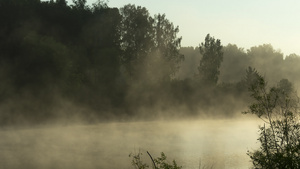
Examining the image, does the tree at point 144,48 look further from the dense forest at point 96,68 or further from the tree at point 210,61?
the tree at point 210,61

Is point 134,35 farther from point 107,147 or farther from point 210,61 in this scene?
point 107,147

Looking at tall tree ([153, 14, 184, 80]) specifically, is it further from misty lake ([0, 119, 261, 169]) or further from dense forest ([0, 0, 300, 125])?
misty lake ([0, 119, 261, 169])

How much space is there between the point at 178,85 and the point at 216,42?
17.0m

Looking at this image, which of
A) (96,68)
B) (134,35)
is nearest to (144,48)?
(134,35)

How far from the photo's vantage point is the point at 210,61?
89.1 m

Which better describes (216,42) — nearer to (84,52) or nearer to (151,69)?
(151,69)

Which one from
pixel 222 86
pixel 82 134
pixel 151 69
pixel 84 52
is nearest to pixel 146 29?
pixel 151 69

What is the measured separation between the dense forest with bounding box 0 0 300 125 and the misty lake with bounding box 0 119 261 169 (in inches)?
245

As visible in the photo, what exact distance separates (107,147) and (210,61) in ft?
167

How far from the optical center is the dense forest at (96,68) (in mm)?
62812

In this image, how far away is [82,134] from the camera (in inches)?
2147

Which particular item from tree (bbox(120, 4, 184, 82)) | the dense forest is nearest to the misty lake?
the dense forest

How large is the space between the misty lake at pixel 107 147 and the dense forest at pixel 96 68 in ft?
20.4

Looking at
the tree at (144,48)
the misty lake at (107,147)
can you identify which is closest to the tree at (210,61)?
the tree at (144,48)
